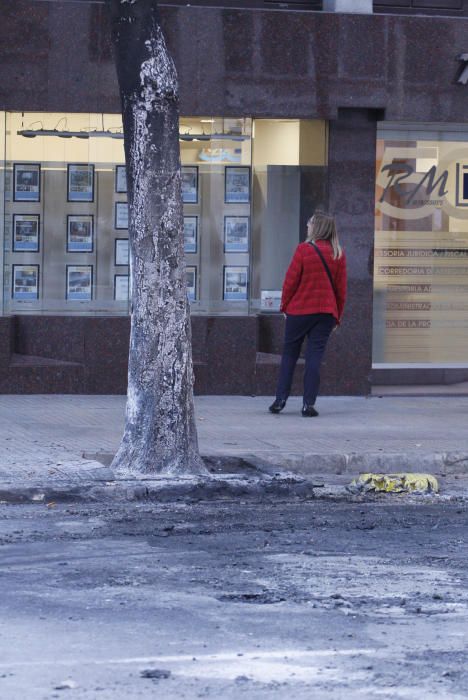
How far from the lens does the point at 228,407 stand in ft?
42.2

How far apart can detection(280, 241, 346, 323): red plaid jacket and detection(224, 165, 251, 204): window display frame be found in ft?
6.22

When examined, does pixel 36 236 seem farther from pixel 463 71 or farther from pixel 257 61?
pixel 463 71

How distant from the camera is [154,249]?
8898 mm

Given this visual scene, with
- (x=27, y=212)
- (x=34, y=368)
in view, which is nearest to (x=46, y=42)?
(x=27, y=212)

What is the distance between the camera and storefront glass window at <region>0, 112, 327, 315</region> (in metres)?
13.6

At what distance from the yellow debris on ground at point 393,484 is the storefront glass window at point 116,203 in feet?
16.3

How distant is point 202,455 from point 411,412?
3662mm

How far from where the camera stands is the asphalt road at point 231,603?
481 centimetres

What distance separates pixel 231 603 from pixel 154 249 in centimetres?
354

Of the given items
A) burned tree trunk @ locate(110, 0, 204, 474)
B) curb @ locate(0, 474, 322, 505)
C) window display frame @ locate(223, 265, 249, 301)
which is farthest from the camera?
window display frame @ locate(223, 265, 249, 301)

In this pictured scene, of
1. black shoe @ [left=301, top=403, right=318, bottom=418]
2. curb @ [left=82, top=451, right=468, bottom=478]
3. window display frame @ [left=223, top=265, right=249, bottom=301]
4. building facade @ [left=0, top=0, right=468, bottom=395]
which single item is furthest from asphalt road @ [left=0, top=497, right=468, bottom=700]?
window display frame @ [left=223, top=265, right=249, bottom=301]

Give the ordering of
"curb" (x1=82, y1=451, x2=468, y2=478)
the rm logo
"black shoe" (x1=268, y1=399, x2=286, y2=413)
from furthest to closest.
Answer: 1. the rm logo
2. "black shoe" (x1=268, y1=399, x2=286, y2=413)
3. "curb" (x1=82, y1=451, x2=468, y2=478)

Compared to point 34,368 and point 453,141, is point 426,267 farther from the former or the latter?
point 34,368

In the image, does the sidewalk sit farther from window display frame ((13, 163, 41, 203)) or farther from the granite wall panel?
the granite wall panel
